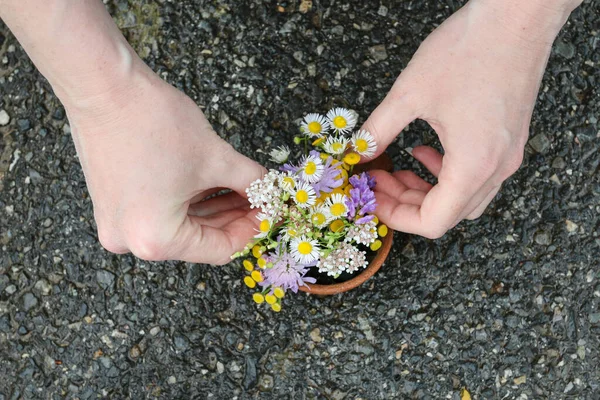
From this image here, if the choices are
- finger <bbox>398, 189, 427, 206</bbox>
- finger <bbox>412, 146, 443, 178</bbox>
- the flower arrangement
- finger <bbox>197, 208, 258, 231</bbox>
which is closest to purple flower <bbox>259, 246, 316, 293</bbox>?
the flower arrangement

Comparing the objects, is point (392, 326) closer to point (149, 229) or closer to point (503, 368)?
point (503, 368)

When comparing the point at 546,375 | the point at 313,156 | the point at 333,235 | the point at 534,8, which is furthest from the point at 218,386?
the point at 534,8

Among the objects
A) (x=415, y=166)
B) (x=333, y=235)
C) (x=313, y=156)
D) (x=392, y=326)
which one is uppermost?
(x=313, y=156)

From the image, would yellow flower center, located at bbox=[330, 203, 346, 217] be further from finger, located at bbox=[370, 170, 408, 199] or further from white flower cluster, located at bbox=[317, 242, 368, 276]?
finger, located at bbox=[370, 170, 408, 199]

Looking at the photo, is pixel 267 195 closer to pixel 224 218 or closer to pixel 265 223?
pixel 265 223

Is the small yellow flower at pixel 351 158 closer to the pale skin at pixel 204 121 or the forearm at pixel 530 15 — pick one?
the pale skin at pixel 204 121

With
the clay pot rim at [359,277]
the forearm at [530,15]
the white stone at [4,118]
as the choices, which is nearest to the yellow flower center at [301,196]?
the clay pot rim at [359,277]
